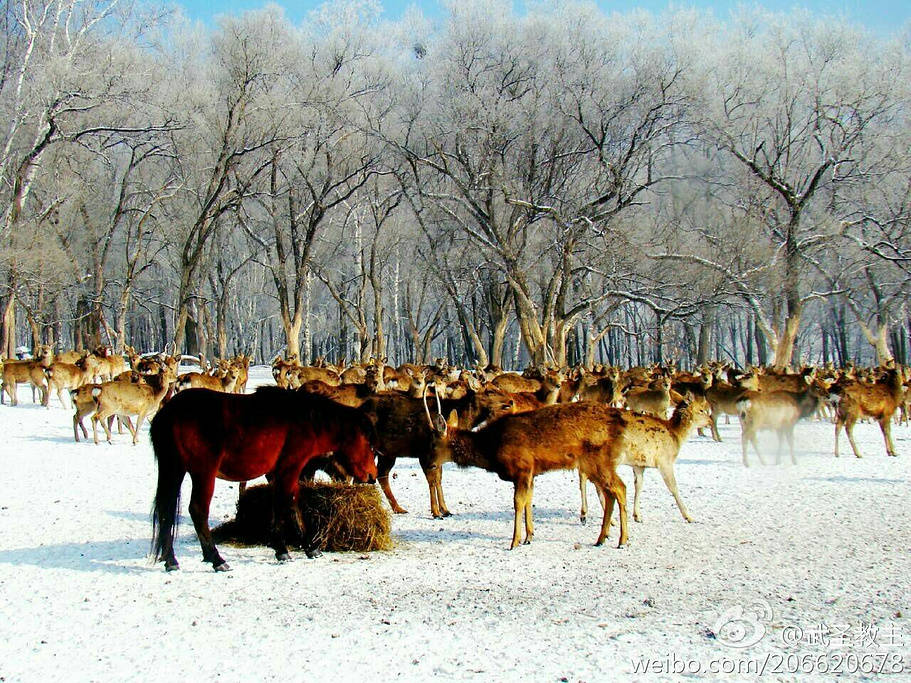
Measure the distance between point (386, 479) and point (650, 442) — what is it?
324 centimetres

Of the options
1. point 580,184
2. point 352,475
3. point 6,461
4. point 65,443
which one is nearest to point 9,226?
point 65,443

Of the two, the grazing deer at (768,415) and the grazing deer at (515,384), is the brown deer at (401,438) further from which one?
the grazing deer at (515,384)

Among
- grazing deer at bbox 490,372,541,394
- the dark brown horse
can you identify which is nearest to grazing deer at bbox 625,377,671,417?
grazing deer at bbox 490,372,541,394

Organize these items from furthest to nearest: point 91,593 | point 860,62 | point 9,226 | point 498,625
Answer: point 860,62 → point 9,226 → point 91,593 → point 498,625

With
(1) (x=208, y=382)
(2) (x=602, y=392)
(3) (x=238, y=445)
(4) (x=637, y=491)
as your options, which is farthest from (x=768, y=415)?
(1) (x=208, y=382)

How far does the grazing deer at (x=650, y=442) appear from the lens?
8516mm

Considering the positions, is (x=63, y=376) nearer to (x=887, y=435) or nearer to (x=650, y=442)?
(x=650, y=442)

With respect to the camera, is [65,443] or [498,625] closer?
[498,625]

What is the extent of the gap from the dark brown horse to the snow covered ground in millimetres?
394

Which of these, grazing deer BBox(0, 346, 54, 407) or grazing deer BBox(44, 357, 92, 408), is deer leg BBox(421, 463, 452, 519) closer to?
grazing deer BBox(44, 357, 92, 408)

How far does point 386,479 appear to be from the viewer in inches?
381

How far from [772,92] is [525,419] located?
102 ft

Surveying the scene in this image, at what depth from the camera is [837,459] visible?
14.2m

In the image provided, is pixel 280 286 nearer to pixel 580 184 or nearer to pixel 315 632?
pixel 580 184
